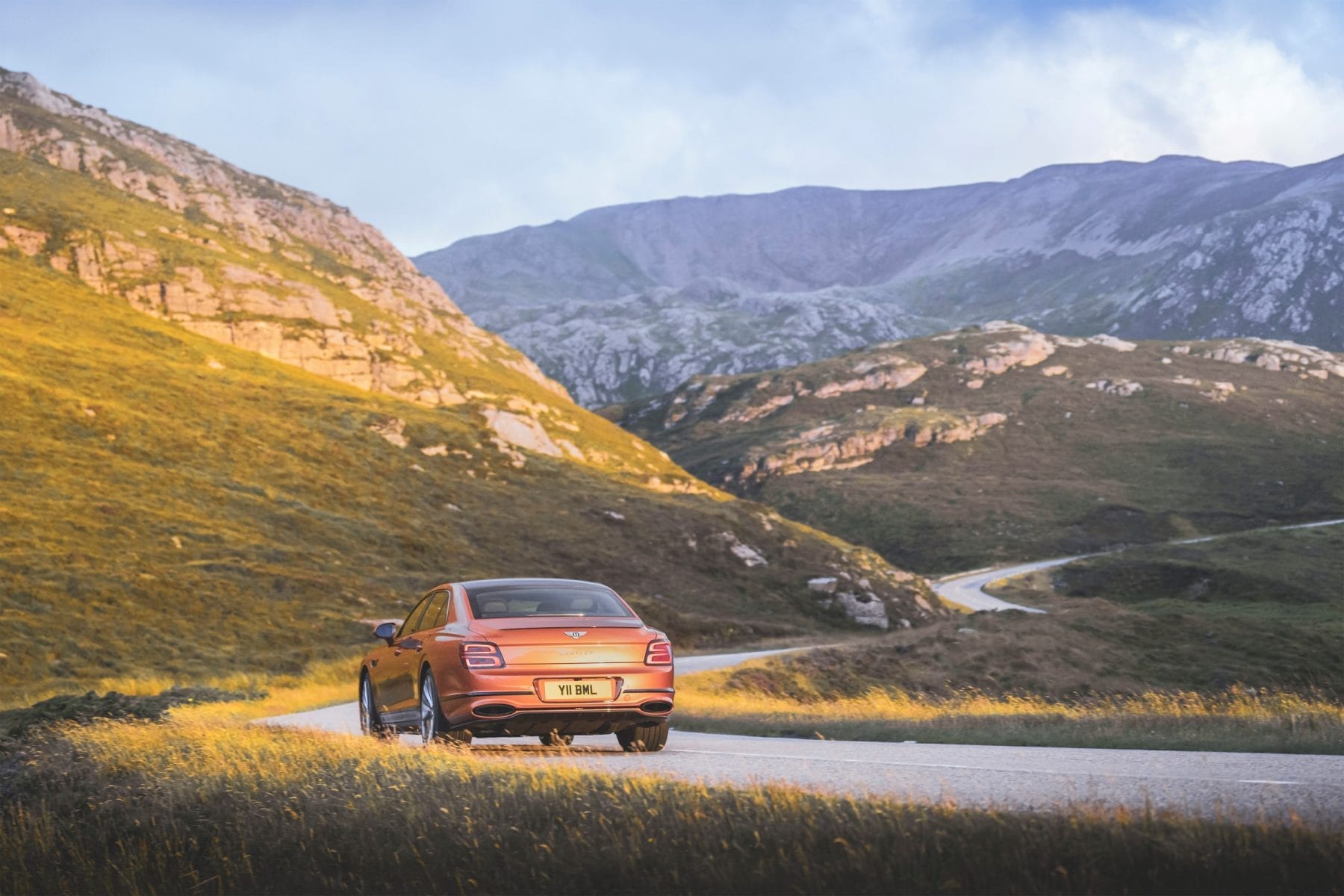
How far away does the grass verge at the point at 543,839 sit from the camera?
18.3 ft

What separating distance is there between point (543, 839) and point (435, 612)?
258 inches

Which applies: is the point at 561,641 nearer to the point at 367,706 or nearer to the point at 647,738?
the point at 647,738

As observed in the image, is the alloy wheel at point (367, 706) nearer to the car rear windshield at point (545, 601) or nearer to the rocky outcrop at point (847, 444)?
the car rear windshield at point (545, 601)

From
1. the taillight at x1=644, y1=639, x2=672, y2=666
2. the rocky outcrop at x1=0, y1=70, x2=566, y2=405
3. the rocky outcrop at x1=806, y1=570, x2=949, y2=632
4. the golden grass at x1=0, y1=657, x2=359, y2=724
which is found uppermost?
the rocky outcrop at x1=0, y1=70, x2=566, y2=405

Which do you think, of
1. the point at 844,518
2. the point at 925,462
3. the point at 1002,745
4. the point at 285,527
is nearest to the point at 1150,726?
the point at 1002,745

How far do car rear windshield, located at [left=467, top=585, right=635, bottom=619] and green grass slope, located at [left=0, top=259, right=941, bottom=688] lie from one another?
25.1 metres

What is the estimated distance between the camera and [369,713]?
15.2 meters

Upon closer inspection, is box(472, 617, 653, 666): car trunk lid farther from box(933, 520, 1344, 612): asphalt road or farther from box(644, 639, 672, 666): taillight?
box(933, 520, 1344, 612): asphalt road

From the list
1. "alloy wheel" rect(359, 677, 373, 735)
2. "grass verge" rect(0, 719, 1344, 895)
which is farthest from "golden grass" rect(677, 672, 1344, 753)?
"grass verge" rect(0, 719, 1344, 895)

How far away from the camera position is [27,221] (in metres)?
88.9

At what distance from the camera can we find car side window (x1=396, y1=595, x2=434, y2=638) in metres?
13.9

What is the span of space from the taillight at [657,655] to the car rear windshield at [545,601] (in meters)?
0.65

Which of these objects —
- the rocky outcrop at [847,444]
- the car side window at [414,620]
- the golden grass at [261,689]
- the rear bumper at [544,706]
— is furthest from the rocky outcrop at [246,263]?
the rear bumper at [544,706]

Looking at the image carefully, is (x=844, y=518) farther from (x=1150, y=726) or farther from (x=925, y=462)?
(x=1150, y=726)
